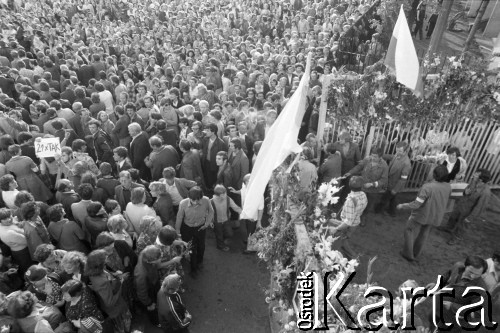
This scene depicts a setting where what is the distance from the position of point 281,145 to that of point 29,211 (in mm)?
3353

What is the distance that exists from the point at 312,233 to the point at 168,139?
409 cm

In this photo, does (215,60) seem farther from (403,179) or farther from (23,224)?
(23,224)

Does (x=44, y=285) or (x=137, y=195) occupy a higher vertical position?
(x=137, y=195)

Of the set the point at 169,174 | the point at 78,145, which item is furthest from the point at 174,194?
the point at 78,145

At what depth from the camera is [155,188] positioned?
5969 mm

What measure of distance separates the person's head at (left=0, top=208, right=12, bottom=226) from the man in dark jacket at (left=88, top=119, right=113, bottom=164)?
2.57m

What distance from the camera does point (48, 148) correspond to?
6699 millimetres

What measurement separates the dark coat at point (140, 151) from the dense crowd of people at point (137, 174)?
0.03m

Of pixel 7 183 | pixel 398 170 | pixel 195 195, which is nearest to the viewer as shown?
pixel 7 183

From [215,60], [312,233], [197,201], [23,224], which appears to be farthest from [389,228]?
[215,60]

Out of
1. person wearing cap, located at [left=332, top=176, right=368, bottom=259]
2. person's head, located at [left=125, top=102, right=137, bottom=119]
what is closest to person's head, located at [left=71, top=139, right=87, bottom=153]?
person's head, located at [left=125, top=102, right=137, bottom=119]

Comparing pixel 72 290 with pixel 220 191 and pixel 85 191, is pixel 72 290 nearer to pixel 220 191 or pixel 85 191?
pixel 85 191

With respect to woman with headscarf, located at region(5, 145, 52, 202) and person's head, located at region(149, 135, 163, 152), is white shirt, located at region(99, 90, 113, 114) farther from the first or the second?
woman with headscarf, located at region(5, 145, 52, 202)

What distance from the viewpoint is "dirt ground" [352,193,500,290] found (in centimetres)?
661
